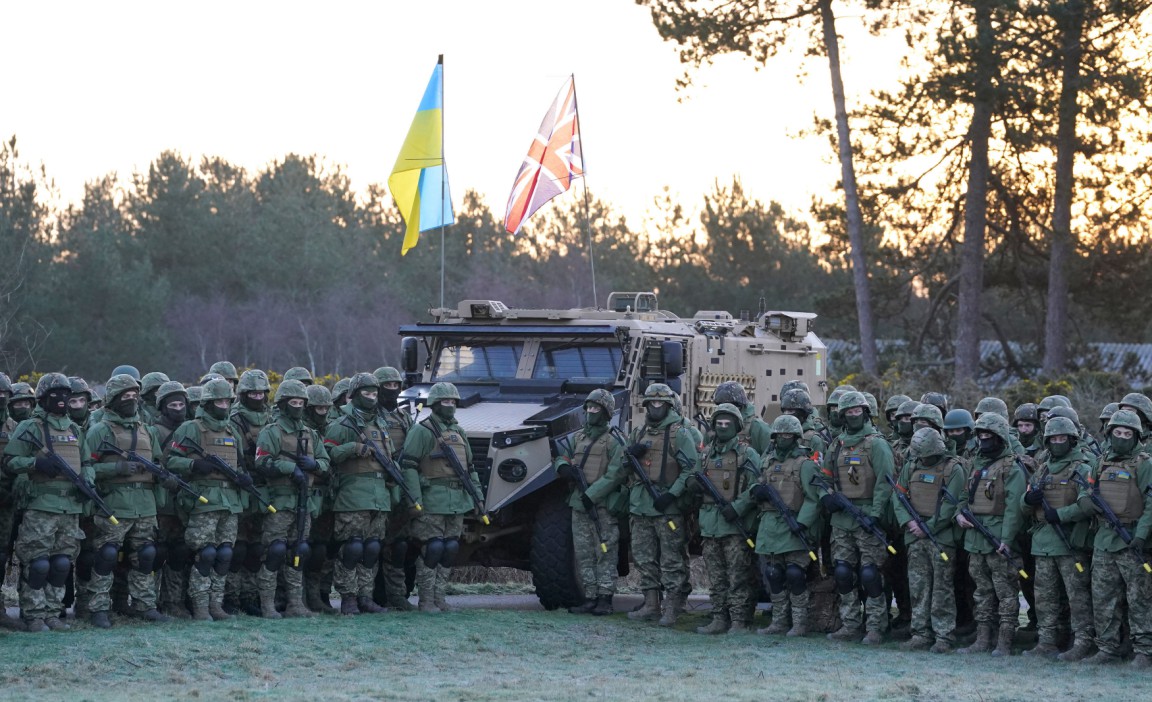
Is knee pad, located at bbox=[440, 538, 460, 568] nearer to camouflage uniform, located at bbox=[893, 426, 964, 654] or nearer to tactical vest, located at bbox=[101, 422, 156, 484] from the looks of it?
tactical vest, located at bbox=[101, 422, 156, 484]

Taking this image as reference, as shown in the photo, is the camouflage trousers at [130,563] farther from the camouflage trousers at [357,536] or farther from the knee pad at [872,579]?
the knee pad at [872,579]

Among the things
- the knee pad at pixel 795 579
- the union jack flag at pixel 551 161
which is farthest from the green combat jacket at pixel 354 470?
the union jack flag at pixel 551 161

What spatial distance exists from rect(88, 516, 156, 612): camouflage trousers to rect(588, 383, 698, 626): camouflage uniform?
10.1 ft

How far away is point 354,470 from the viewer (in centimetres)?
1127

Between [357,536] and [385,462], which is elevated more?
[385,462]

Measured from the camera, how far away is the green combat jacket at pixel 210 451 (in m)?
10.6

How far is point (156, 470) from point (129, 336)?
93.7 feet

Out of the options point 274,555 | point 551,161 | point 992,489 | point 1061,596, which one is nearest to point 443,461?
point 274,555

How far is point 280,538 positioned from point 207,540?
20.9 inches

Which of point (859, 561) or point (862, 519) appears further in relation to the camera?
point (859, 561)

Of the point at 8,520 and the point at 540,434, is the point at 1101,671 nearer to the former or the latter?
the point at 540,434

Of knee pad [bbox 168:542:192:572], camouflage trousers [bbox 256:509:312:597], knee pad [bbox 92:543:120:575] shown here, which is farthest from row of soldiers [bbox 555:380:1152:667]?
knee pad [bbox 92:543:120:575]

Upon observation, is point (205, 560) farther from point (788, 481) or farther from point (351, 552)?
point (788, 481)

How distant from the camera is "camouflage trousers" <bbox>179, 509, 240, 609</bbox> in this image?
10.7 m
